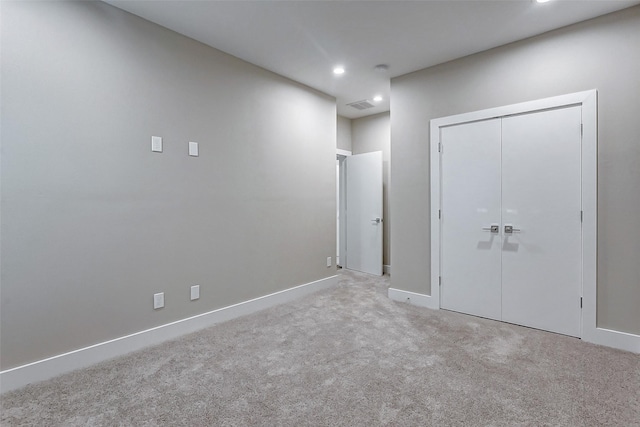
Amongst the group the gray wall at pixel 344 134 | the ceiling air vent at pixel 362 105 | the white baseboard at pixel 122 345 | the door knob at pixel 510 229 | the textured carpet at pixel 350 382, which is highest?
the ceiling air vent at pixel 362 105

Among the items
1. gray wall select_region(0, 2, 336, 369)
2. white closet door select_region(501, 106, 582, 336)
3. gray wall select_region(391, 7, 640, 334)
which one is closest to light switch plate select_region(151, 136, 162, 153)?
gray wall select_region(0, 2, 336, 369)

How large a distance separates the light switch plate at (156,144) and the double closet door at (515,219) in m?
2.82

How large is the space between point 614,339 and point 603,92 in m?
2.01

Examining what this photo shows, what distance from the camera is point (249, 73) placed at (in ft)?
11.2

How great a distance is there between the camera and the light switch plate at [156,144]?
2662 millimetres

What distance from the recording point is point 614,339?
2.54 metres

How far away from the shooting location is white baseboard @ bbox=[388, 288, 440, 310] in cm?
355

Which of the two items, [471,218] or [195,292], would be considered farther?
[471,218]

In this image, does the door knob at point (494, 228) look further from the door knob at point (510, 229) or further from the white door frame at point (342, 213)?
the white door frame at point (342, 213)

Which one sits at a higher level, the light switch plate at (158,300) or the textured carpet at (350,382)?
the light switch plate at (158,300)

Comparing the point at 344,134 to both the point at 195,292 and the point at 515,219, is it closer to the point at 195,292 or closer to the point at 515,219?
the point at 515,219

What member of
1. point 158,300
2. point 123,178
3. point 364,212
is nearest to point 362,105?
point 364,212

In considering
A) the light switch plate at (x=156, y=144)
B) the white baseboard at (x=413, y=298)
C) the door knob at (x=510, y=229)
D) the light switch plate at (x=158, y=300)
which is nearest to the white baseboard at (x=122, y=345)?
the light switch plate at (x=158, y=300)

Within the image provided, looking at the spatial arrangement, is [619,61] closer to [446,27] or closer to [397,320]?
[446,27]
